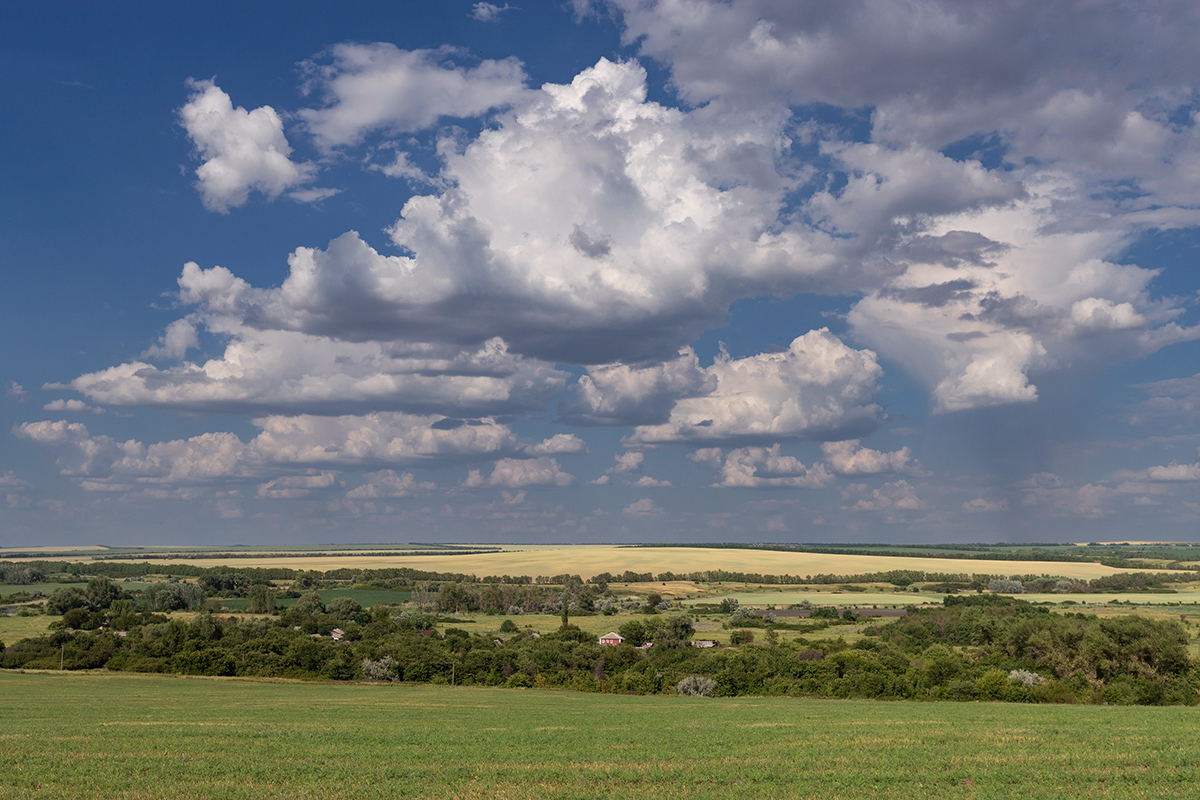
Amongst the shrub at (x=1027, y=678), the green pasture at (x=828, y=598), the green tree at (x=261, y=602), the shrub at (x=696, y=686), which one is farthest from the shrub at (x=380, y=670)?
the green pasture at (x=828, y=598)

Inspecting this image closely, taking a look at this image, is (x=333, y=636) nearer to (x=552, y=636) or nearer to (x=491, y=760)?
(x=552, y=636)

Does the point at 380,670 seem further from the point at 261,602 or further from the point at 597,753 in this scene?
the point at 261,602

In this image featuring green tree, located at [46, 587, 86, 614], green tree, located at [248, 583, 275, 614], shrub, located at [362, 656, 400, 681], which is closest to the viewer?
shrub, located at [362, 656, 400, 681]

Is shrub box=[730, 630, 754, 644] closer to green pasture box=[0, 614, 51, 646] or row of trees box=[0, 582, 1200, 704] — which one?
row of trees box=[0, 582, 1200, 704]

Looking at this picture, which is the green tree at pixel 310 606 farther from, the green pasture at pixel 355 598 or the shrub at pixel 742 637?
the shrub at pixel 742 637

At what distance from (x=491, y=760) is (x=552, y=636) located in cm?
7716

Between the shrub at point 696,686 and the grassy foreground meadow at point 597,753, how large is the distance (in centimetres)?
2239

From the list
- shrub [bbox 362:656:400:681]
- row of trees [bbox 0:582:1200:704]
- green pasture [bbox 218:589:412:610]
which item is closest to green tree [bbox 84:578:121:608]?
green pasture [bbox 218:589:412:610]

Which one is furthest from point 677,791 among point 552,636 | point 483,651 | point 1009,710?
point 552,636

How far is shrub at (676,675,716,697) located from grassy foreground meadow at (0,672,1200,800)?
22390mm

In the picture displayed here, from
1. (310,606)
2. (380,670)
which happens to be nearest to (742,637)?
(380,670)

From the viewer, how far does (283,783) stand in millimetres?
22469

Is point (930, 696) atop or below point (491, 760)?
below

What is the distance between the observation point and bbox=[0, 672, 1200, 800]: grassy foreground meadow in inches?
866
